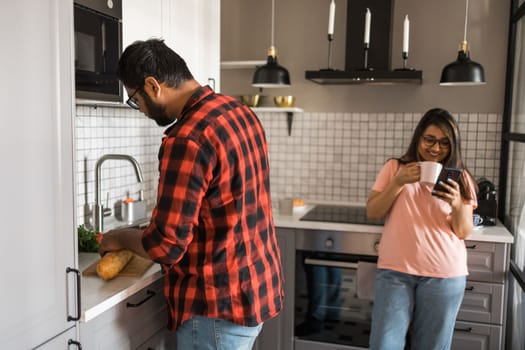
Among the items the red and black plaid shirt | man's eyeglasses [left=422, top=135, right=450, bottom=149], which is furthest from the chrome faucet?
man's eyeglasses [left=422, top=135, right=450, bottom=149]

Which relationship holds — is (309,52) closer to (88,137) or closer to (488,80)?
(488,80)

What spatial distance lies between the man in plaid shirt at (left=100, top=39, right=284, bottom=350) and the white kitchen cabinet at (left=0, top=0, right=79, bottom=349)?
24 centimetres

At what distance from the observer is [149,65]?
163 centimetres

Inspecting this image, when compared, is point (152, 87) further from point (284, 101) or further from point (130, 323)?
point (284, 101)

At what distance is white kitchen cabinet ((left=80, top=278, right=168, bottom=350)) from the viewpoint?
165 cm

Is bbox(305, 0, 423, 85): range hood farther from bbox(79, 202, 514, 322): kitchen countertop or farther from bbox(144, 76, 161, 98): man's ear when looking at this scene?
bbox(144, 76, 161, 98): man's ear

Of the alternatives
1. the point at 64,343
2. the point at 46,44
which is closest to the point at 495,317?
the point at 64,343

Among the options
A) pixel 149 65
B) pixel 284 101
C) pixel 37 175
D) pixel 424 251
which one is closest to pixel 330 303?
pixel 424 251

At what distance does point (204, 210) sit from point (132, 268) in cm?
52

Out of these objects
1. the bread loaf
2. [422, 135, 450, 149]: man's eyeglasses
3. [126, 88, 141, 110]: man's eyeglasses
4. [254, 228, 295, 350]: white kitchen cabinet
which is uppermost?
[126, 88, 141, 110]: man's eyeglasses

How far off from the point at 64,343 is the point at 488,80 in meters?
2.75

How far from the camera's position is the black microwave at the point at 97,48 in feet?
6.19

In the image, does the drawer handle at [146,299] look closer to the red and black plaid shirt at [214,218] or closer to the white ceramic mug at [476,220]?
the red and black plaid shirt at [214,218]

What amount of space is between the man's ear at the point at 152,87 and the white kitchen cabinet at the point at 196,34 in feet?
2.97
